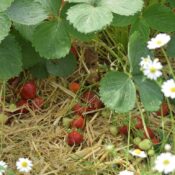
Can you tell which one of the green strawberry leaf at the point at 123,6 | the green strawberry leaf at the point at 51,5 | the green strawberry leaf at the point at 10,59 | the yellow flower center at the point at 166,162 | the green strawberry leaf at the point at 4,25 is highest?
the green strawberry leaf at the point at 123,6

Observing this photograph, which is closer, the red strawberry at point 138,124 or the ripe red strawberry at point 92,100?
the red strawberry at point 138,124

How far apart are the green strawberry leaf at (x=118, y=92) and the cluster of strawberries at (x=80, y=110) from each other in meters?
0.19

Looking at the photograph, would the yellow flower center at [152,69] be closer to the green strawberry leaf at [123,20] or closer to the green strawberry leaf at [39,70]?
the green strawberry leaf at [123,20]

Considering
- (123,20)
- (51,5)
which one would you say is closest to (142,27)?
(123,20)

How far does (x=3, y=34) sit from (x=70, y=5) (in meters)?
0.24

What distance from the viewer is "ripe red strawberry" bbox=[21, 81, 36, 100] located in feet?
5.65

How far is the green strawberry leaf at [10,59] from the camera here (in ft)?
5.09

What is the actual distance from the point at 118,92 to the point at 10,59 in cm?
32

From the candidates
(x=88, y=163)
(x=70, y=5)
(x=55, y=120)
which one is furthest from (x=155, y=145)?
(x=70, y=5)

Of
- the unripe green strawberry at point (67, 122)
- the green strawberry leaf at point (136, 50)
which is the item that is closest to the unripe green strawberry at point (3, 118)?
the unripe green strawberry at point (67, 122)

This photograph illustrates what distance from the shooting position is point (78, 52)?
Result: 1827mm

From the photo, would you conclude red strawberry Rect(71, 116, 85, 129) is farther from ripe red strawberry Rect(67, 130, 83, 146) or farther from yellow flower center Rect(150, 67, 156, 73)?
yellow flower center Rect(150, 67, 156, 73)

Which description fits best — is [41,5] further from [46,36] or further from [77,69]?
[77,69]

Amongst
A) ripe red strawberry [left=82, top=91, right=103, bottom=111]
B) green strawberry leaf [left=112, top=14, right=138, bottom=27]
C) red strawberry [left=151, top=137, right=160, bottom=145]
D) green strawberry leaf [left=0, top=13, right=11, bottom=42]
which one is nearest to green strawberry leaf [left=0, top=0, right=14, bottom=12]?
green strawberry leaf [left=0, top=13, right=11, bottom=42]
